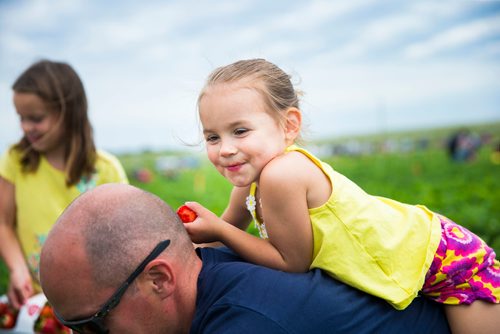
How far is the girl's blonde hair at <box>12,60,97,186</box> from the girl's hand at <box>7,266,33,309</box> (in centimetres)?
73

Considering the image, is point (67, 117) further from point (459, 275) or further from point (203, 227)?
point (459, 275)

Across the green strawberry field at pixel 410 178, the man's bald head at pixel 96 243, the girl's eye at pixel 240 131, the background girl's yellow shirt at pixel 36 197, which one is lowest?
the green strawberry field at pixel 410 178

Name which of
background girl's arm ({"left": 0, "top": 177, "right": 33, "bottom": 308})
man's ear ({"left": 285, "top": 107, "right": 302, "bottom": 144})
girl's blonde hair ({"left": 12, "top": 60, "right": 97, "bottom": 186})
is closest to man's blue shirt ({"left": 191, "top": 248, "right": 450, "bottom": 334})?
man's ear ({"left": 285, "top": 107, "right": 302, "bottom": 144})

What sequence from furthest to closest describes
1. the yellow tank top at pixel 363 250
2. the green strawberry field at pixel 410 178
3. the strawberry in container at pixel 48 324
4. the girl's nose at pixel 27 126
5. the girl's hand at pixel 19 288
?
the green strawberry field at pixel 410 178
the girl's nose at pixel 27 126
the girl's hand at pixel 19 288
the strawberry in container at pixel 48 324
the yellow tank top at pixel 363 250

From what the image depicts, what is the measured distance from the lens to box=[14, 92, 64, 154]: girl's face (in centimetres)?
374

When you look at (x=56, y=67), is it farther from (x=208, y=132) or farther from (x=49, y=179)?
(x=208, y=132)

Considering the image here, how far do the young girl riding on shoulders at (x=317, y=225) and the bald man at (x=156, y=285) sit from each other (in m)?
0.15

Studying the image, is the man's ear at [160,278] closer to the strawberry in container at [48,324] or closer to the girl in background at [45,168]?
the strawberry in container at [48,324]

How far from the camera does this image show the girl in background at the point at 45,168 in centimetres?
384

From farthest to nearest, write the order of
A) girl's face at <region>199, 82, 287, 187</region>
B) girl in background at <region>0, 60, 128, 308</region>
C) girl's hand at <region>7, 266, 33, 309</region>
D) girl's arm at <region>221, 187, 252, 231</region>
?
girl in background at <region>0, 60, 128, 308</region>, girl's hand at <region>7, 266, 33, 309</region>, girl's arm at <region>221, 187, 252, 231</region>, girl's face at <region>199, 82, 287, 187</region>

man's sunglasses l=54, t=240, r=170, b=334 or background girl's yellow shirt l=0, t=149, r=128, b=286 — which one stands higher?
man's sunglasses l=54, t=240, r=170, b=334

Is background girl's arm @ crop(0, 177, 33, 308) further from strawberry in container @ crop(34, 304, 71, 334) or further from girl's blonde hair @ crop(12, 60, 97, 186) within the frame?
strawberry in container @ crop(34, 304, 71, 334)

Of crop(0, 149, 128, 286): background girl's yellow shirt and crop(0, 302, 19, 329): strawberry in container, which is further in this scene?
crop(0, 149, 128, 286): background girl's yellow shirt

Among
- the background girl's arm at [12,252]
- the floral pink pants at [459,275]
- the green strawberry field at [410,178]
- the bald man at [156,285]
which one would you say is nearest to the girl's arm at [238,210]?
the bald man at [156,285]
